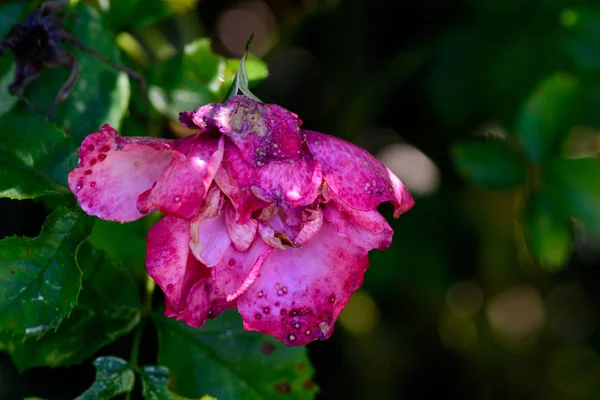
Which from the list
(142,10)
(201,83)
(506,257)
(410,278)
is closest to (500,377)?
(506,257)

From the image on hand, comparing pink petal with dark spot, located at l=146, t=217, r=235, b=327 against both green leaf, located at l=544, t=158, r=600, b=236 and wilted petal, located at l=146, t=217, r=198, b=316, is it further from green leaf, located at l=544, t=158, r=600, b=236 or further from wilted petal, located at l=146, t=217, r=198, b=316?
green leaf, located at l=544, t=158, r=600, b=236

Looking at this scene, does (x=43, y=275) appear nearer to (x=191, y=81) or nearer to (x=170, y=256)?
(x=170, y=256)

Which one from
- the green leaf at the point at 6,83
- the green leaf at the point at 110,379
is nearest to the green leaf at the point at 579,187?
the green leaf at the point at 110,379

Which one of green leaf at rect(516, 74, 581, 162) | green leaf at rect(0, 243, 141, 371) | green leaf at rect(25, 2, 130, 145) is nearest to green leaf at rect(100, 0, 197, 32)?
green leaf at rect(25, 2, 130, 145)

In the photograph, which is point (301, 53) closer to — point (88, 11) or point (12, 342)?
point (88, 11)

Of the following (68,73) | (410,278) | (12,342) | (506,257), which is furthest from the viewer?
(506,257)

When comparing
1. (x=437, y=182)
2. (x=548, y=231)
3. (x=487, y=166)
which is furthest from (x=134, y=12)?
(x=437, y=182)
